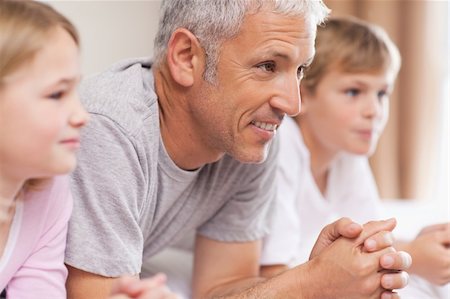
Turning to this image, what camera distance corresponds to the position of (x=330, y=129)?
5.86ft

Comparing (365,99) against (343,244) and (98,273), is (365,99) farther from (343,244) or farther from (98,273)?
(98,273)

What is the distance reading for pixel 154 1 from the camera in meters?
1.53

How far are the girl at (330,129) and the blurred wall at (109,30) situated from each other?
1.37 ft

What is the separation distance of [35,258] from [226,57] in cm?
44

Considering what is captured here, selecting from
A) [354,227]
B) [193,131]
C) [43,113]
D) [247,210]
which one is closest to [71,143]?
[43,113]

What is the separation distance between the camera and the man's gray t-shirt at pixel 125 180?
1.14 metres

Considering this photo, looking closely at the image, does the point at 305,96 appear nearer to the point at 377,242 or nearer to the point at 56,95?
the point at 377,242

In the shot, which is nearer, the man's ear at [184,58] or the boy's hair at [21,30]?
the boy's hair at [21,30]

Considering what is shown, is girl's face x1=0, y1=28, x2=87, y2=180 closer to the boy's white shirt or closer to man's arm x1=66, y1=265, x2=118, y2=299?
man's arm x1=66, y1=265, x2=118, y2=299

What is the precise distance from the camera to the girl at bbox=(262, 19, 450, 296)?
5.53 ft

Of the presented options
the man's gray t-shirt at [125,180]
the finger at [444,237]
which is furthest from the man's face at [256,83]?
the finger at [444,237]

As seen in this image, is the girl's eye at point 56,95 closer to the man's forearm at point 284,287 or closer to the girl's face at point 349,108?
the man's forearm at point 284,287

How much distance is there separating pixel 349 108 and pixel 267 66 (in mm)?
579

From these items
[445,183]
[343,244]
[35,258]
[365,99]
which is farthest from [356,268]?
[445,183]
